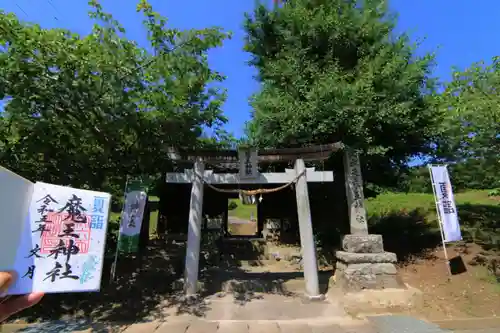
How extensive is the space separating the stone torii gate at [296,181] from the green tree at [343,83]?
2.04 ft

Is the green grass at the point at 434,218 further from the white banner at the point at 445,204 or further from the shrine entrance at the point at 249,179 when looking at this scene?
the shrine entrance at the point at 249,179

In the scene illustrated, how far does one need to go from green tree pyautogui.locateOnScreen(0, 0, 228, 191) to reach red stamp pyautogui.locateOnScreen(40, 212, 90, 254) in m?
4.04

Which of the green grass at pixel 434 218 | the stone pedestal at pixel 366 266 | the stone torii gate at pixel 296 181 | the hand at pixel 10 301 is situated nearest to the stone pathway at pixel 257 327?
the stone pedestal at pixel 366 266

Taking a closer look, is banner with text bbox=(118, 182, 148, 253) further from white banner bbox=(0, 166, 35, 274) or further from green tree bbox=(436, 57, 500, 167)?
green tree bbox=(436, 57, 500, 167)

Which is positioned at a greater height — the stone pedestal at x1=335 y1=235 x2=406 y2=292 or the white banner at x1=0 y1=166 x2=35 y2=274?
the white banner at x1=0 y1=166 x2=35 y2=274

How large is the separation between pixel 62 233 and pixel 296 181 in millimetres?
6787

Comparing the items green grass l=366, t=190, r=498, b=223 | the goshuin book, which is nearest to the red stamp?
the goshuin book

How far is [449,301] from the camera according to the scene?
689 cm

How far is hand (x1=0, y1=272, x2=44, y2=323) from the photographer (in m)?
1.29

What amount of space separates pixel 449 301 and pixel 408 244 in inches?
114

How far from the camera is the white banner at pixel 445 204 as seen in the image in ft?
26.2

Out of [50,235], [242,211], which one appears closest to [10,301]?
[50,235]

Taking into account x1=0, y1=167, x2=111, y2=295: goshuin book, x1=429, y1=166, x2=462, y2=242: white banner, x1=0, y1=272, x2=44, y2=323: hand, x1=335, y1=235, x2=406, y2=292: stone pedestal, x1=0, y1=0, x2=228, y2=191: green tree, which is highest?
x1=0, y1=0, x2=228, y2=191: green tree

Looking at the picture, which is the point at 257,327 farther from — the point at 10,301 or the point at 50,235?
the point at 10,301
